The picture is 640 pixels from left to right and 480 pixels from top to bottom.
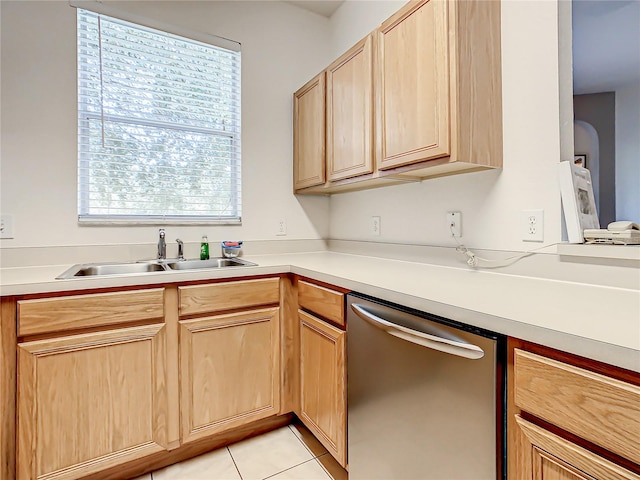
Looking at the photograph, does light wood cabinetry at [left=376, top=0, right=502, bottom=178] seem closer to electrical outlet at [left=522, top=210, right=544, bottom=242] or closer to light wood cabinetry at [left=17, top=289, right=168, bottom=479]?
electrical outlet at [left=522, top=210, right=544, bottom=242]

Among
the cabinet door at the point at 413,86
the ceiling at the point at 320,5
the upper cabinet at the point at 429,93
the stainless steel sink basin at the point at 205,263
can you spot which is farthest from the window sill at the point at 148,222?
the ceiling at the point at 320,5

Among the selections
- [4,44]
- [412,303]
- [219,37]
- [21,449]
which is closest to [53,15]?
[4,44]

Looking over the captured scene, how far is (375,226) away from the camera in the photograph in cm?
206

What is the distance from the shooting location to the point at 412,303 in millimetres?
1021

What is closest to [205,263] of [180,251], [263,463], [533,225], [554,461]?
[180,251]

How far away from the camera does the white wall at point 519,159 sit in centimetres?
124

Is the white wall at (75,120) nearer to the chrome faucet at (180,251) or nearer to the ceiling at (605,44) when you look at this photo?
the chrome faucet at (180,251)

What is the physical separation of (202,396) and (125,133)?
4.76 feet

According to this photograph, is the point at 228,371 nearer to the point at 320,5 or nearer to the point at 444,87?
the point at 444,87

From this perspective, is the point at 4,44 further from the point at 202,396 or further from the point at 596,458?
the point at 596,458

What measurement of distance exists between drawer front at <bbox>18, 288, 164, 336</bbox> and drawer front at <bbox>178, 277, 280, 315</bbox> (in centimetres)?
11

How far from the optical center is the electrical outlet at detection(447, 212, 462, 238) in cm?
156

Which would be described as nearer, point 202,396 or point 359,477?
point 359,477

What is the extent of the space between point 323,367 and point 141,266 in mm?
1112
